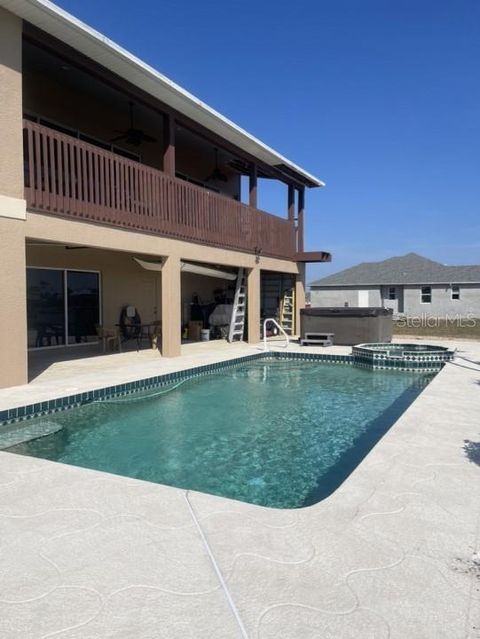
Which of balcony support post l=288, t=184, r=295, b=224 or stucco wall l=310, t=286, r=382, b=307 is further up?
balcony support post l=288, t=184, r=295, b=224

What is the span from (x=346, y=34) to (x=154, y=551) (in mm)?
15132

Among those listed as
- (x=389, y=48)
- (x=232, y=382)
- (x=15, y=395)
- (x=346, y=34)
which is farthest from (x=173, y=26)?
(x=15, y=395)

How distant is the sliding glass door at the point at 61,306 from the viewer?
1202cm

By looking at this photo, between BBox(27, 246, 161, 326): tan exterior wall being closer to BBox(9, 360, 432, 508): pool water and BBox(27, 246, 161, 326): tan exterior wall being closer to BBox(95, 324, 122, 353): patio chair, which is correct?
BBox(95, 324, 122, 353): patio chair

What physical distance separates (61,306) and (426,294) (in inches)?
1190

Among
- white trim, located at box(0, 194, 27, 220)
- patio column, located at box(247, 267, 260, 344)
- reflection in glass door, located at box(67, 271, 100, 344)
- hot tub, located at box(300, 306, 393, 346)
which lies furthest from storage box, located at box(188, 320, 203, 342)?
white trim, located at box(0, 194, 27, 220)

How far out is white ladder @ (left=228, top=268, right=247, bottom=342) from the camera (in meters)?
15.9

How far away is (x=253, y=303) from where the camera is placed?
16078 millimetres

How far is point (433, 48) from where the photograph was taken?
1305 cm

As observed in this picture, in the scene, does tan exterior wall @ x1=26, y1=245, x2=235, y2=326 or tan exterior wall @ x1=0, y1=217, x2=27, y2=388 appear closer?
tan exterior wall @ x1=0, y1=217, x2=27, y2=388

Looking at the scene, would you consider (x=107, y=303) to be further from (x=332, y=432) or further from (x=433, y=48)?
(x=433, y=48)

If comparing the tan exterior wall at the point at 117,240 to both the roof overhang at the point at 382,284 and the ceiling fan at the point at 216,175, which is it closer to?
the ceiling fan at the point at 216,175

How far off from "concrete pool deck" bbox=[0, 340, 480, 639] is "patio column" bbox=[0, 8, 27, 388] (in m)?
3.89

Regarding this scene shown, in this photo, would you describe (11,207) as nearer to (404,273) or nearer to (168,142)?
(168,142)
